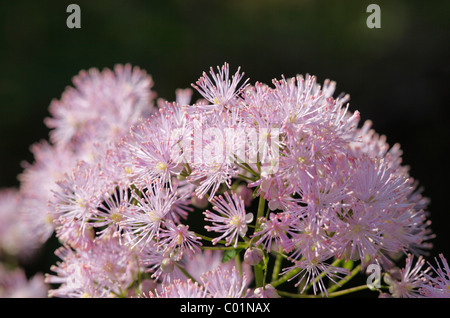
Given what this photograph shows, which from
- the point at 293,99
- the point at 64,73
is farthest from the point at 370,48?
the point at 293,99

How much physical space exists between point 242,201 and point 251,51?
5.13 feet

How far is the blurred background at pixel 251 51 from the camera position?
6.42 ft

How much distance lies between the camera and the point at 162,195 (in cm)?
69

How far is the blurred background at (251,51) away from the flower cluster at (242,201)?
1.06 m

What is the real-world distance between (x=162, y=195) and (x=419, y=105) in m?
1.67

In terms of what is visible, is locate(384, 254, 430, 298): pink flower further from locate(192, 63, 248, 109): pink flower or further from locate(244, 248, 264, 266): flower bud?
locate(192, 63, 248, 109): pink flower

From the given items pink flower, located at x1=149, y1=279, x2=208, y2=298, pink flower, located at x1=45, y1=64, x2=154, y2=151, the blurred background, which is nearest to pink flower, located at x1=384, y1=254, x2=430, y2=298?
pink flower, located at x1=149, y1=279, x2=208, y2=298

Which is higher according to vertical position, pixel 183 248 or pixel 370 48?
pixel 370 48

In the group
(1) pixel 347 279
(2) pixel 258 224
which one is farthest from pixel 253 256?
(1) pixel 347 279

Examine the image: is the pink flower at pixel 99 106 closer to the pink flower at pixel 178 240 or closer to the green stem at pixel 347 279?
the pink flower at pixel 178 240

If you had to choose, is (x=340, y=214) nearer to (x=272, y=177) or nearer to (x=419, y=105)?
(x=272, y=177)

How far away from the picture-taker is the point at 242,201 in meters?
0.66

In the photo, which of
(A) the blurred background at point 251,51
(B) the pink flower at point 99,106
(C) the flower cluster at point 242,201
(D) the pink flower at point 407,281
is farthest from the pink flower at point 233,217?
(A) the blurred background at point 251,51

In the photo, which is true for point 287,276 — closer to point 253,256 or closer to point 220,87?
point 253,256
